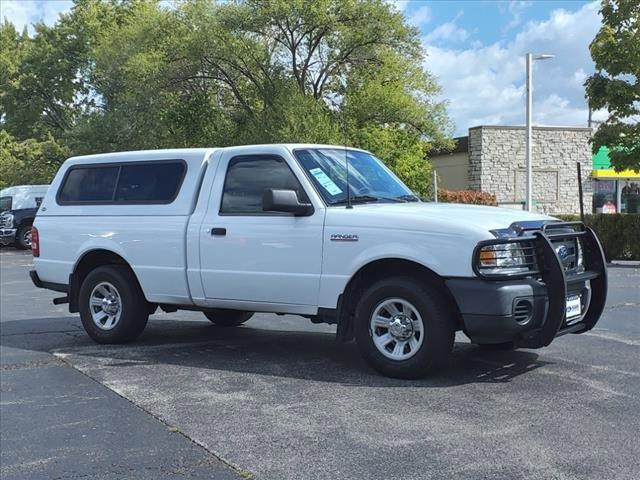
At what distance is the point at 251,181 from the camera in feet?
22.7

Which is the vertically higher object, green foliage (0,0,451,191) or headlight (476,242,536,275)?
green foliage (0,0,451,191)

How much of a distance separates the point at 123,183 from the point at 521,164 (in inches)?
968

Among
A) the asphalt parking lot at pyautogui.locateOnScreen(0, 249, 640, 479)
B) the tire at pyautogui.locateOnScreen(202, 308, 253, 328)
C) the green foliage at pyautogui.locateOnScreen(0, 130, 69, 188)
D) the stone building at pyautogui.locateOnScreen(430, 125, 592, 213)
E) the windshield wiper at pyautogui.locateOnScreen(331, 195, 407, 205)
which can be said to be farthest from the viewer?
the green foliage at pyautogui.locateOnScreen(0, 130, 69, 188)

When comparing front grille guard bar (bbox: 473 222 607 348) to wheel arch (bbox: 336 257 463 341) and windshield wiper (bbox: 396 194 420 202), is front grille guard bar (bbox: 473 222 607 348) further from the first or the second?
windshield wiper (bbox: 396 194 420 202)

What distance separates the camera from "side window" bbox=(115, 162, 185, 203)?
740cm

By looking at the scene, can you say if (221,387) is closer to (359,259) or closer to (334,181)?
(359,259)

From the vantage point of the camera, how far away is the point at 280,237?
6473mm

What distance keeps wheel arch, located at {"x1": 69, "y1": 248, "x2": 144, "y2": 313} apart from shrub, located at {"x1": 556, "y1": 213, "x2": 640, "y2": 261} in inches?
570

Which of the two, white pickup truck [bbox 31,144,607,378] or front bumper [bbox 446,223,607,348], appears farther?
white pickup truck [bbox 31,144,607,378]

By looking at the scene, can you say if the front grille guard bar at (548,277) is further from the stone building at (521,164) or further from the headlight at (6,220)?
the headlight at (6,220)

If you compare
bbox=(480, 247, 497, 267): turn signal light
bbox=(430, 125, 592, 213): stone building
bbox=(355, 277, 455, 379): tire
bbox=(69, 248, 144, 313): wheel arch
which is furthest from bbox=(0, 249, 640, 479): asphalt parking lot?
bbox=(430, 125, 592, 213): stone building

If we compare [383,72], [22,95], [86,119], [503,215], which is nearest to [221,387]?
[503,215]

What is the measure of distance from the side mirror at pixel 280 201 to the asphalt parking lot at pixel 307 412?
1.45 meters

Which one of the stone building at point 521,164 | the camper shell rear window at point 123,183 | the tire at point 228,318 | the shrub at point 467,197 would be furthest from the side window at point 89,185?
the stone building at point 521,164
